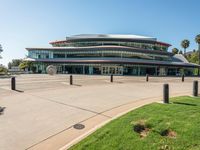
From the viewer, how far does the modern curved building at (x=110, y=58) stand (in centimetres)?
4706

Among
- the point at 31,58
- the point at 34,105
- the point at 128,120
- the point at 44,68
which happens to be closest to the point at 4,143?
the point at 128,120

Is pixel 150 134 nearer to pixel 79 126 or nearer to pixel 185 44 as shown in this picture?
pixel 79 126

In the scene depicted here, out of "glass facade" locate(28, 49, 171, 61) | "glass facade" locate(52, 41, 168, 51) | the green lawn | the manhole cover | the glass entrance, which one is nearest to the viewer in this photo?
the green lawn

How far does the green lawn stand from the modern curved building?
38.8 metres

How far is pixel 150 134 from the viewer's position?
5289mm

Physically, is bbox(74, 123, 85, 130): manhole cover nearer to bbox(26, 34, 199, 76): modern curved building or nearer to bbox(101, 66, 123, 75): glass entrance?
bbox(26, 34, 199, 76): modern curved building

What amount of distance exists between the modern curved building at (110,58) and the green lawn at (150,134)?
3878 centimetres

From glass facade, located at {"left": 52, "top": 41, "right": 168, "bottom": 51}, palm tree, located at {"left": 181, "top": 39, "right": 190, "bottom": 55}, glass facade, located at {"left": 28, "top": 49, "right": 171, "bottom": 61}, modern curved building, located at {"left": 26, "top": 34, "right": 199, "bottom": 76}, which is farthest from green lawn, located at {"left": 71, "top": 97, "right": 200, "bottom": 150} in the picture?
palm tree, located at {"left": 181, "top": 39, "right": 190, "bottom": 55}

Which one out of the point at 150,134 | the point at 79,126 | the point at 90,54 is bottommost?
the point at 79,126

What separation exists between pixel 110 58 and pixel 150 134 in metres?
43.9

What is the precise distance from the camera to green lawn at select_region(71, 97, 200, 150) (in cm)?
471

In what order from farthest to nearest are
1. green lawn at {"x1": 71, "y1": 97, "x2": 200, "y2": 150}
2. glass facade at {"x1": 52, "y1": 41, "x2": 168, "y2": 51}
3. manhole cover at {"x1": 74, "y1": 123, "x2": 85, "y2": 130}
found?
1. glass facade at {"x1": 52, "y1": 41, "x2": 168, "y2": 51}
2. manhole cover at {"x1": 74, "y1": 123, "x2": 85, "y2": 130}
3. green lawn at {"x1": 71, "y1": 97, "x2": 200, "y2": 150}

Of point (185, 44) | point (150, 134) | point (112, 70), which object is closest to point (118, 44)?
point (112, 70)

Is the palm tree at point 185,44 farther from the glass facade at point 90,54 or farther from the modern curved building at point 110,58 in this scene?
the glass facade at point 90,54
